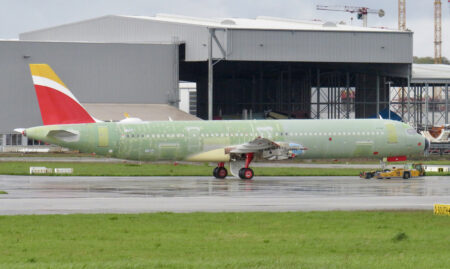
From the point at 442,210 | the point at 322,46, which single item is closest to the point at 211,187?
the point at 442,210

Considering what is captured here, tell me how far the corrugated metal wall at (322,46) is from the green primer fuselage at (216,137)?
1620 inches

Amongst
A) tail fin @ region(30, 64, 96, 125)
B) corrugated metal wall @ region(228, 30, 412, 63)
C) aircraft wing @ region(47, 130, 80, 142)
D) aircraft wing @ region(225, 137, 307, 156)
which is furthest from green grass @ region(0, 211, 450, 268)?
corrugated metal wall @ region(228, 30, 412, 63)

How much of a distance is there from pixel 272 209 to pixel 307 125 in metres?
22.4

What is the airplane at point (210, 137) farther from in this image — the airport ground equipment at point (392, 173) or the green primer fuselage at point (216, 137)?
the airport ground equipment at point (392, 173)

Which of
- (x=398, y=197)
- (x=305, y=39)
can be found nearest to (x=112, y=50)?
(x=305, y=39)

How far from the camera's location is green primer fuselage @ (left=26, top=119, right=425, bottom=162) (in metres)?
48.8

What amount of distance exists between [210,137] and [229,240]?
29434 millimetres

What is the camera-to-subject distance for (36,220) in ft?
81.5

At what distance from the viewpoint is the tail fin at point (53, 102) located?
4916cm

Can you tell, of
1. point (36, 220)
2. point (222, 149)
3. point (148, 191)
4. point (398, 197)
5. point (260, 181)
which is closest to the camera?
point (36, 220)

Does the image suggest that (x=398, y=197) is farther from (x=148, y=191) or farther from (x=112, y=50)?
(x=112, y=50)

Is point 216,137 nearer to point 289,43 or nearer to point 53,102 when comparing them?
point 53,102

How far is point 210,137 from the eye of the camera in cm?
5019

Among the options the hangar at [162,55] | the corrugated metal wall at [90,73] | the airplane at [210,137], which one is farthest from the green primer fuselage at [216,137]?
the corrugated metal wall at [90,73]
